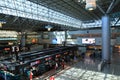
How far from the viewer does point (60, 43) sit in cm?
3878

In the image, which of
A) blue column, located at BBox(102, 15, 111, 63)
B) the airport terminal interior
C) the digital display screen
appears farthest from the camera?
the digital display screen

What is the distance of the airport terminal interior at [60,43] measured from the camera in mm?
16469

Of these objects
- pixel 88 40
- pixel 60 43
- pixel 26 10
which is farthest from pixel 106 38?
pixel 26 10

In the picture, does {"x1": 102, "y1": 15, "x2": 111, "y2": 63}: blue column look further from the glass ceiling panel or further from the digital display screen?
the glass ceiling panel

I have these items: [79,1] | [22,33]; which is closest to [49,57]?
[79,1]

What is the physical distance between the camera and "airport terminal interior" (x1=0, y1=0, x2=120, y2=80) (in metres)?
16.5

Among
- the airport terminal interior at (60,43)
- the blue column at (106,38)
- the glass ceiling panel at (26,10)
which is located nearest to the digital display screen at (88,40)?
the airport terminal interior at (60,43)

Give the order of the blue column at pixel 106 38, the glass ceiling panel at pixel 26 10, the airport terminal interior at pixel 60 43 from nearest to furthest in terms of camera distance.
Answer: the airport terminal interior at pixel 60 43 < the glass ceiling panel at pixel 26 10 < the blue column at pixel 106 38

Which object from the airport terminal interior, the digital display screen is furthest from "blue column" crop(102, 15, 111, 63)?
the digital display screen

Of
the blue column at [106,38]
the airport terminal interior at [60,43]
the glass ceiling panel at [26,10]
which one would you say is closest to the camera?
the airport terminal interior at [60,43]

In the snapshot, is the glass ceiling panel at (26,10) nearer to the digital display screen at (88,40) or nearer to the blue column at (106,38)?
the digital display screen at (88,40)

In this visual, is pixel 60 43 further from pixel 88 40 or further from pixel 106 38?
pixel 106 38

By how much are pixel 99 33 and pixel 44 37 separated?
19814mm

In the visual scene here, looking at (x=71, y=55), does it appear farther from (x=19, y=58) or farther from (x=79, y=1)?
(x=19, y=58)
